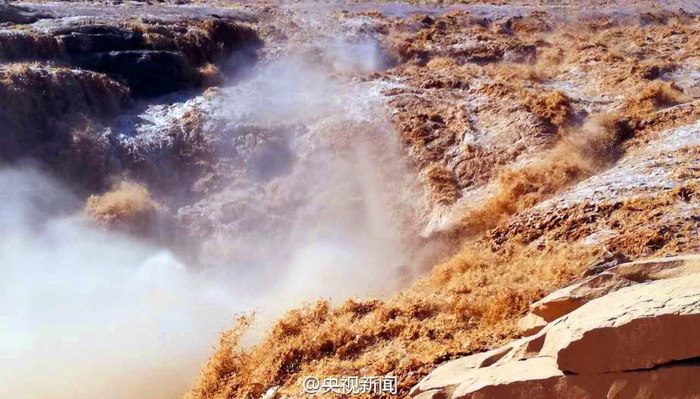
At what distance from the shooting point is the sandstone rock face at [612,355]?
4.46 m

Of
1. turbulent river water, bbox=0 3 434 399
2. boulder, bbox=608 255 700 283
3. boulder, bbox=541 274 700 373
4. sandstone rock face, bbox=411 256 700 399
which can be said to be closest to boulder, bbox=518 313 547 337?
sandstone rock face, bbox=411 256 700 399

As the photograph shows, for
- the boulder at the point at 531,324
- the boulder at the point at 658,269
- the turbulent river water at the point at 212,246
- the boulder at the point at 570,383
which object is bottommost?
the boulder at the point at 570,383

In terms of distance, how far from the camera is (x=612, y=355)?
184 inches

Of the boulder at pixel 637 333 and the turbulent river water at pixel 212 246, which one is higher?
the turbulent river water at pixel 212 246

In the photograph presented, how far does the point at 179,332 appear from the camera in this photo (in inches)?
390

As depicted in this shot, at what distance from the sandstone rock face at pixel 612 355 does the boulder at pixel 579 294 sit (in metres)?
0.34

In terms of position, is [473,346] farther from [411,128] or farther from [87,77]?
[87,77]

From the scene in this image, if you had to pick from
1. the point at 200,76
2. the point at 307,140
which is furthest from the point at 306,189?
the point at 200,76

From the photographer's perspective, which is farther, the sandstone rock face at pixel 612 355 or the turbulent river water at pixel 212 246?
the turbulent river water at pixel 212 246

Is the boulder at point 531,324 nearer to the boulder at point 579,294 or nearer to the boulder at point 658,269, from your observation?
the boulder at point 579,294

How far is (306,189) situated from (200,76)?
18.9 feet

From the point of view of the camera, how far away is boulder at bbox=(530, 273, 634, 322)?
6004 mm

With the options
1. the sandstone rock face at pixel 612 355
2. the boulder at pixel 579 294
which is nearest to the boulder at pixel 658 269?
the boulder at pixel 579 294

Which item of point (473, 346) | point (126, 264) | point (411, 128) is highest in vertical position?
point (411, 128)
